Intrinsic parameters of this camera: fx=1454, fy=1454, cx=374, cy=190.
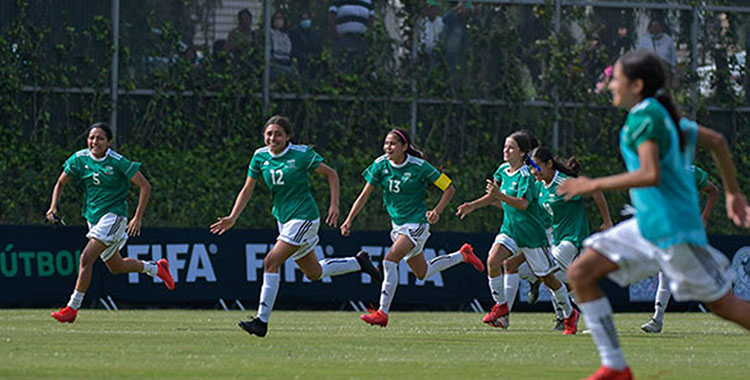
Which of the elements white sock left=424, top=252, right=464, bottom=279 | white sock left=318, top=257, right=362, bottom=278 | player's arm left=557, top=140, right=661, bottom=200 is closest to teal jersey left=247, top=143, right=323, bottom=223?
white sock left=318, top=257, right=362, bottom=278

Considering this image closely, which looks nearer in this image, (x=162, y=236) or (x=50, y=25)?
(x=162, y=236)

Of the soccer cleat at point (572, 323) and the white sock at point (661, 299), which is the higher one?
the white sock at point (661, 299)

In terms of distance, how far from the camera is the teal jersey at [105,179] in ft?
54.4

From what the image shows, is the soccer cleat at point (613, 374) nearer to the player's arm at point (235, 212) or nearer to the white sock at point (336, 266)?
the player's arm at point (235, 212)

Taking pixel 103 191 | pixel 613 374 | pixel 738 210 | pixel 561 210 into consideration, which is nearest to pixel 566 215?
pixel 561 210

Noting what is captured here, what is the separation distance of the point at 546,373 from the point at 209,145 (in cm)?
1599

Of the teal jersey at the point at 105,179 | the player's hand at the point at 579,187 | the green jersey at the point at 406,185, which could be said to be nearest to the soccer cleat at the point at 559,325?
the green jersey at the point at 406,185

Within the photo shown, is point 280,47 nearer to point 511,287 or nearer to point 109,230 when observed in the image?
point 109,230

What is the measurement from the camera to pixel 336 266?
16.5 m

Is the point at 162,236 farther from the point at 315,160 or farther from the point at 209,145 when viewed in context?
the point at 315,160

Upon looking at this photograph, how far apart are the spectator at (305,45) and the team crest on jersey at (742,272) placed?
7988 mm

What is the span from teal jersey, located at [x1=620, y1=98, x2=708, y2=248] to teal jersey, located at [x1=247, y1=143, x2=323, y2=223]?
6678 mm

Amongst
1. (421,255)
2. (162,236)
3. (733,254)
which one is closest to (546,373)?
(421,255)

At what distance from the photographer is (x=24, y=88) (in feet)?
78.5
